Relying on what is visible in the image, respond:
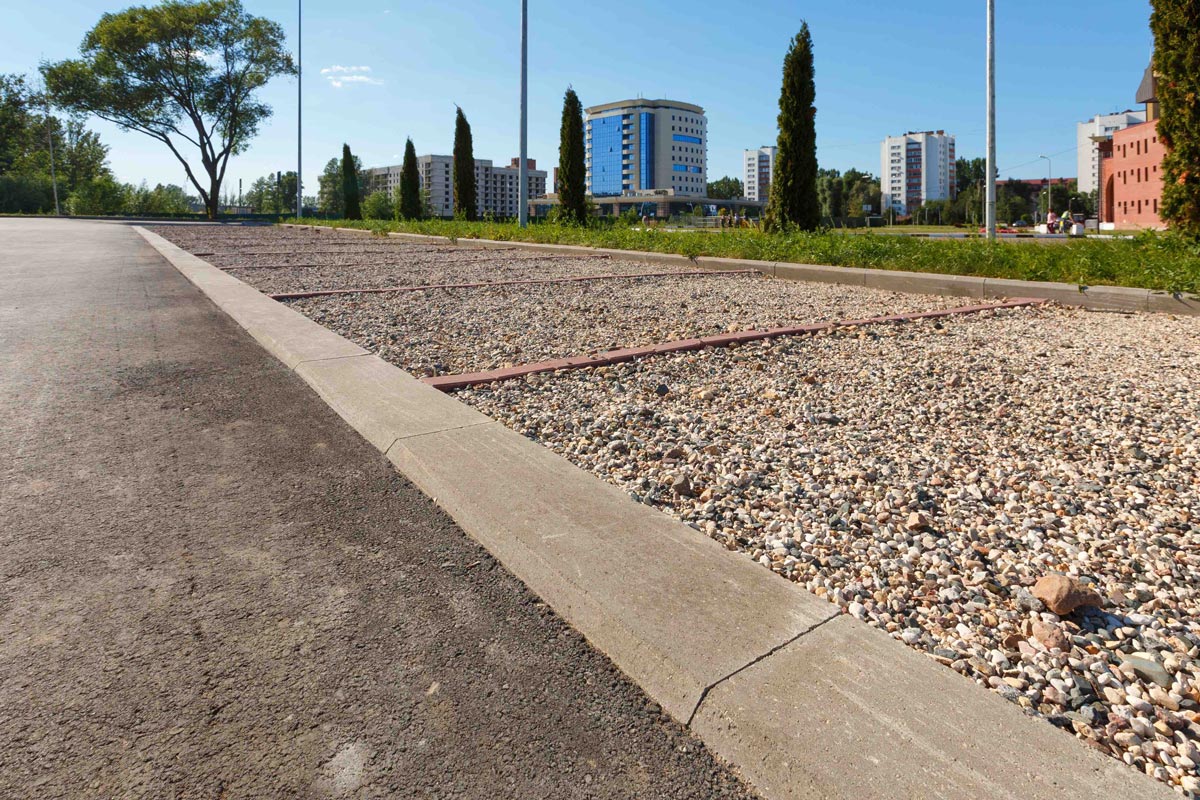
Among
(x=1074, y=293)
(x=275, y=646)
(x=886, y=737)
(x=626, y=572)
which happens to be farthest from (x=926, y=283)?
(x=275, y=646)

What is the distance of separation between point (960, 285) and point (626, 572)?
775cm

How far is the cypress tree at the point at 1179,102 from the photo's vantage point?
8.40 metres

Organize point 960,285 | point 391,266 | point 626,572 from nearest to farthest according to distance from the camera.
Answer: point 626,572 < point 960,285 < point 391,266

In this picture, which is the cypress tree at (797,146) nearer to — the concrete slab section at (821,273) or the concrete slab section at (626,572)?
the concrete slab section at (821,273)

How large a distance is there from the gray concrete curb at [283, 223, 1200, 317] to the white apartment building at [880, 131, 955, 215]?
576ft

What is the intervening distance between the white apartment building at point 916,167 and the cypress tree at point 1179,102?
176 metres

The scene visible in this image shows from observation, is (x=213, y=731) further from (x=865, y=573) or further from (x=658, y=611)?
(x=865, y=573)

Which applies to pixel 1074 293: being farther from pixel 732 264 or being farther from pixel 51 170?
pixel 51 170

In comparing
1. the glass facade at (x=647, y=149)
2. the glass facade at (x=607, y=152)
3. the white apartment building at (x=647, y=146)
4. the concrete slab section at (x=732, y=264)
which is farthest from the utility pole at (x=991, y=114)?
the glass facade at (x=607, y=152)

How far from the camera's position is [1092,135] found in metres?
113

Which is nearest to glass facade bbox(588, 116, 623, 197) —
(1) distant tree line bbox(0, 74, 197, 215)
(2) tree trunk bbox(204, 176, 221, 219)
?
(1) distant tree line bbox(0, 74, 197, 215)

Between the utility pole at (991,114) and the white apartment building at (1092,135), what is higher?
the white apartment building at (1092,135)

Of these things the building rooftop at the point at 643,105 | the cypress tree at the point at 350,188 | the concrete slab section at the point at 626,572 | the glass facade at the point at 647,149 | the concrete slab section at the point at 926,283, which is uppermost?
the building rooftop at the point at 643,105

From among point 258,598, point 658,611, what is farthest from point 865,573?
point 258,598
